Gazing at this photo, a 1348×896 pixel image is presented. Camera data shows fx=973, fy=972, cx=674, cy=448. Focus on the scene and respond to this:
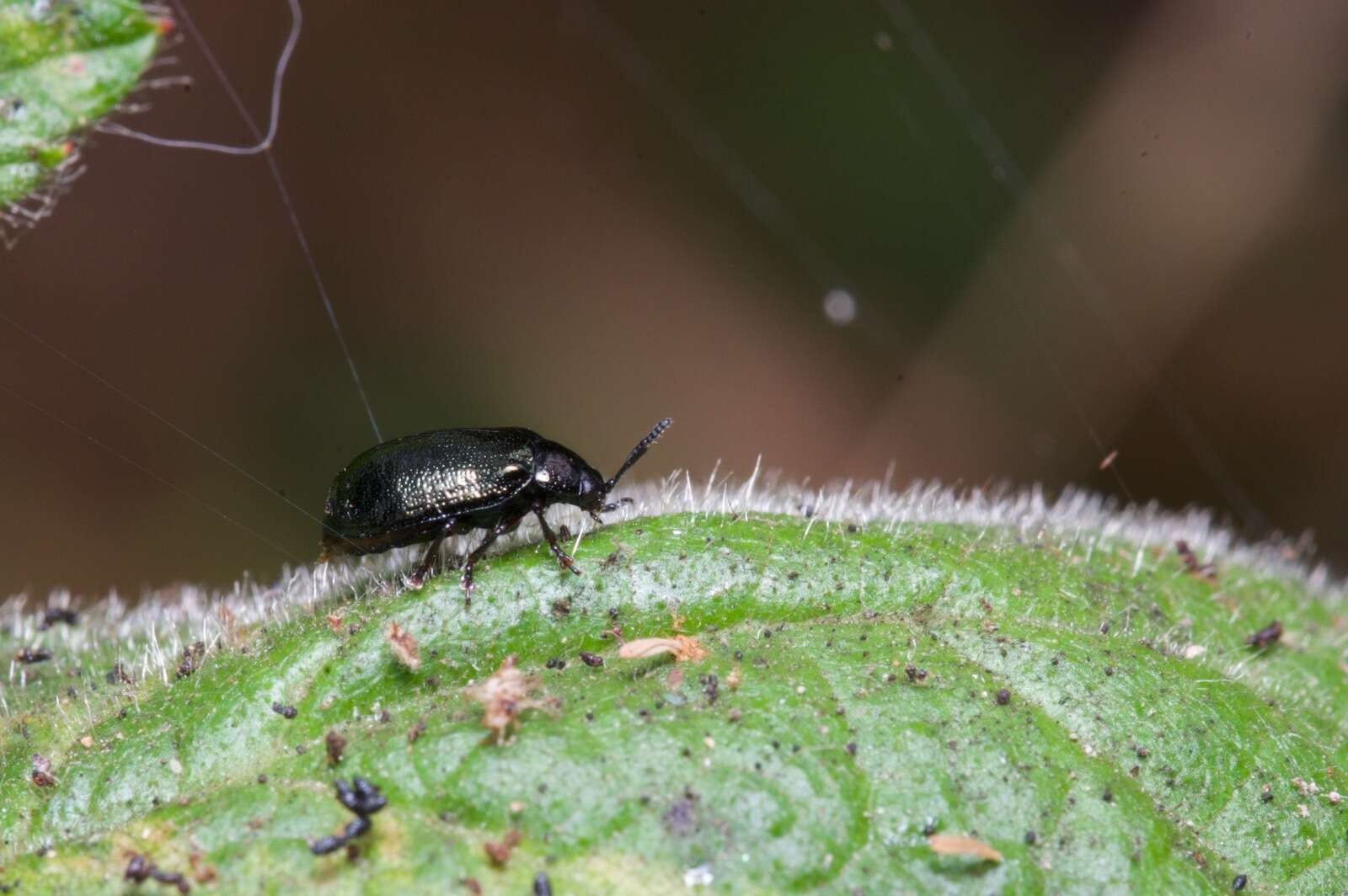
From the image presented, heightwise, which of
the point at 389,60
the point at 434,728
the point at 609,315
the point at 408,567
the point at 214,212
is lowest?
the point at 434,728

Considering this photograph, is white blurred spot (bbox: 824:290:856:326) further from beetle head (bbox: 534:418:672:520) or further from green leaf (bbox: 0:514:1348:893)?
green leaf (bbox: 0:514:1348:893)

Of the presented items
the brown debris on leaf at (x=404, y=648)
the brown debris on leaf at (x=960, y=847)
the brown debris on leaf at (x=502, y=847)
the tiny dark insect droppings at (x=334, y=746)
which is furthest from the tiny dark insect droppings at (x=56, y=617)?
the brown debris on leaf at (x=960, y=847)

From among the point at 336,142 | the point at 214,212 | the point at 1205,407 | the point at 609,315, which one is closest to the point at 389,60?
the point at 336,142

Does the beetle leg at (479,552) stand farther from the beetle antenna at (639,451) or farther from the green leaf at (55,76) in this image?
the green leaf at (55,76)

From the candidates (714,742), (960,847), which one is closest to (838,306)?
(714,742)

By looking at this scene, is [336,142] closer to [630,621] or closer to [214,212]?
[214,212]

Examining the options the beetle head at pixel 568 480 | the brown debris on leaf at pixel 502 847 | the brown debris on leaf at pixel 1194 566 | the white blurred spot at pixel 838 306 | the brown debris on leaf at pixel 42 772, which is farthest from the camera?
the white blurred spot at pixel 838 306
